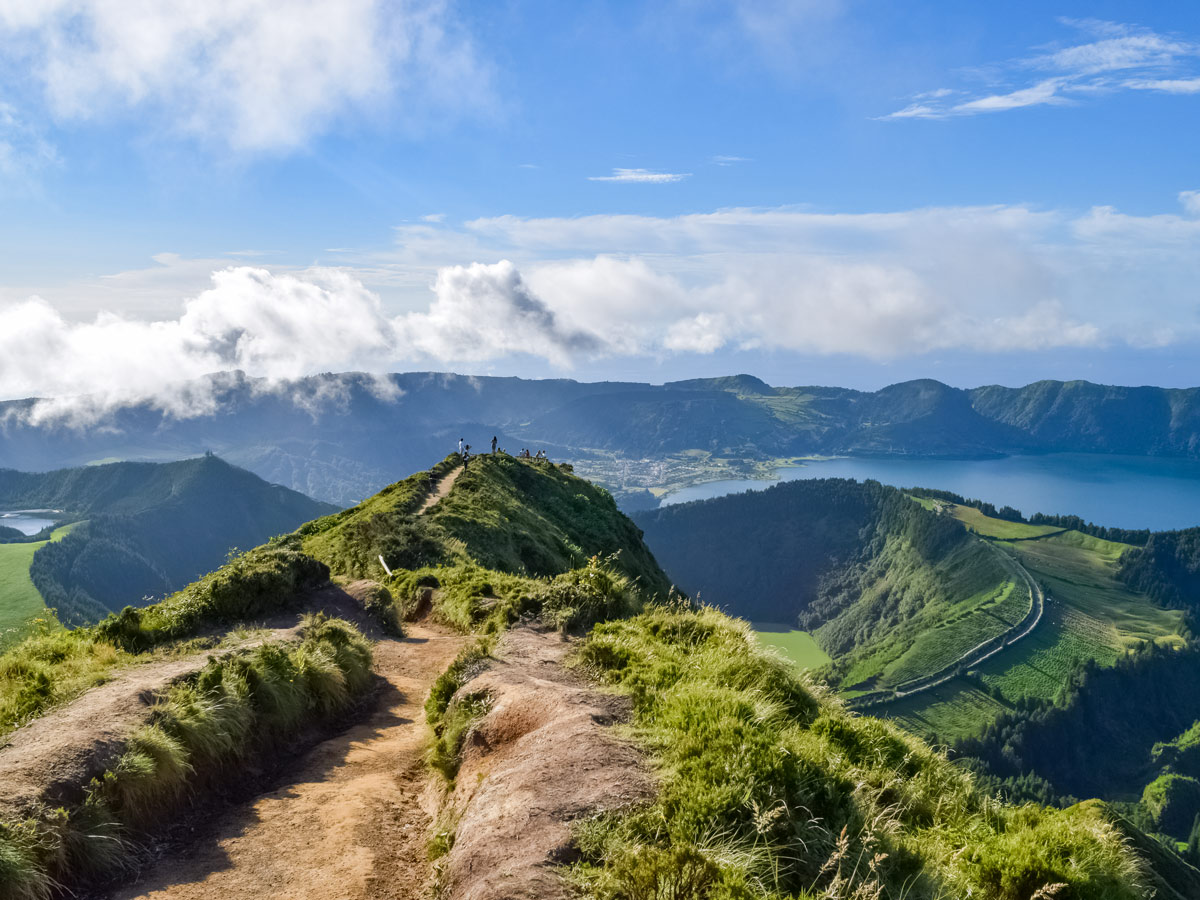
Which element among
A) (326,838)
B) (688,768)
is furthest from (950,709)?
(326,838)

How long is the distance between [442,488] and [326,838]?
4539 centimetres

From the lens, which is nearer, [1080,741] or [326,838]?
[326,838]

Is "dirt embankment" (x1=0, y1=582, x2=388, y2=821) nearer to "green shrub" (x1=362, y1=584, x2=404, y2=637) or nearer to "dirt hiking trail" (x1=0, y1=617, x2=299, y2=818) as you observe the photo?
"dirt hiking trail" (x1=0, y1=617, x2=299, y2=818)

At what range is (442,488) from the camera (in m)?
54.3

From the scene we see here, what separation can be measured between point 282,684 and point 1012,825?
12.3m

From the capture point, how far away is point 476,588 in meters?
24.7

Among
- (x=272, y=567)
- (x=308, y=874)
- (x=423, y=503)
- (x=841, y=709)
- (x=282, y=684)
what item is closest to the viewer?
(x=308, y=874)

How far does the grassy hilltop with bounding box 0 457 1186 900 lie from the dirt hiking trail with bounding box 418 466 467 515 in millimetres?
26734

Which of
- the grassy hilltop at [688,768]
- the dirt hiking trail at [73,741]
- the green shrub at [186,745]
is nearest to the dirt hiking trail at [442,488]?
the grassy hilltop at [688,768]

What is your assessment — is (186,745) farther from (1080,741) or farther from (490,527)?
(1080,741)

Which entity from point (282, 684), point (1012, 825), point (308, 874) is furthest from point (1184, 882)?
point (282, 684)

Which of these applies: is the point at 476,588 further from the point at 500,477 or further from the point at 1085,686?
the point at 1085,686

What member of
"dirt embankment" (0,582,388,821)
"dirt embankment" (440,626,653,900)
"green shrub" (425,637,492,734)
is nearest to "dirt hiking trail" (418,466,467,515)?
"green shrub" (425,637,492,734)

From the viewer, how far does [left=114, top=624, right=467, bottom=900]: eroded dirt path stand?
8562mm
